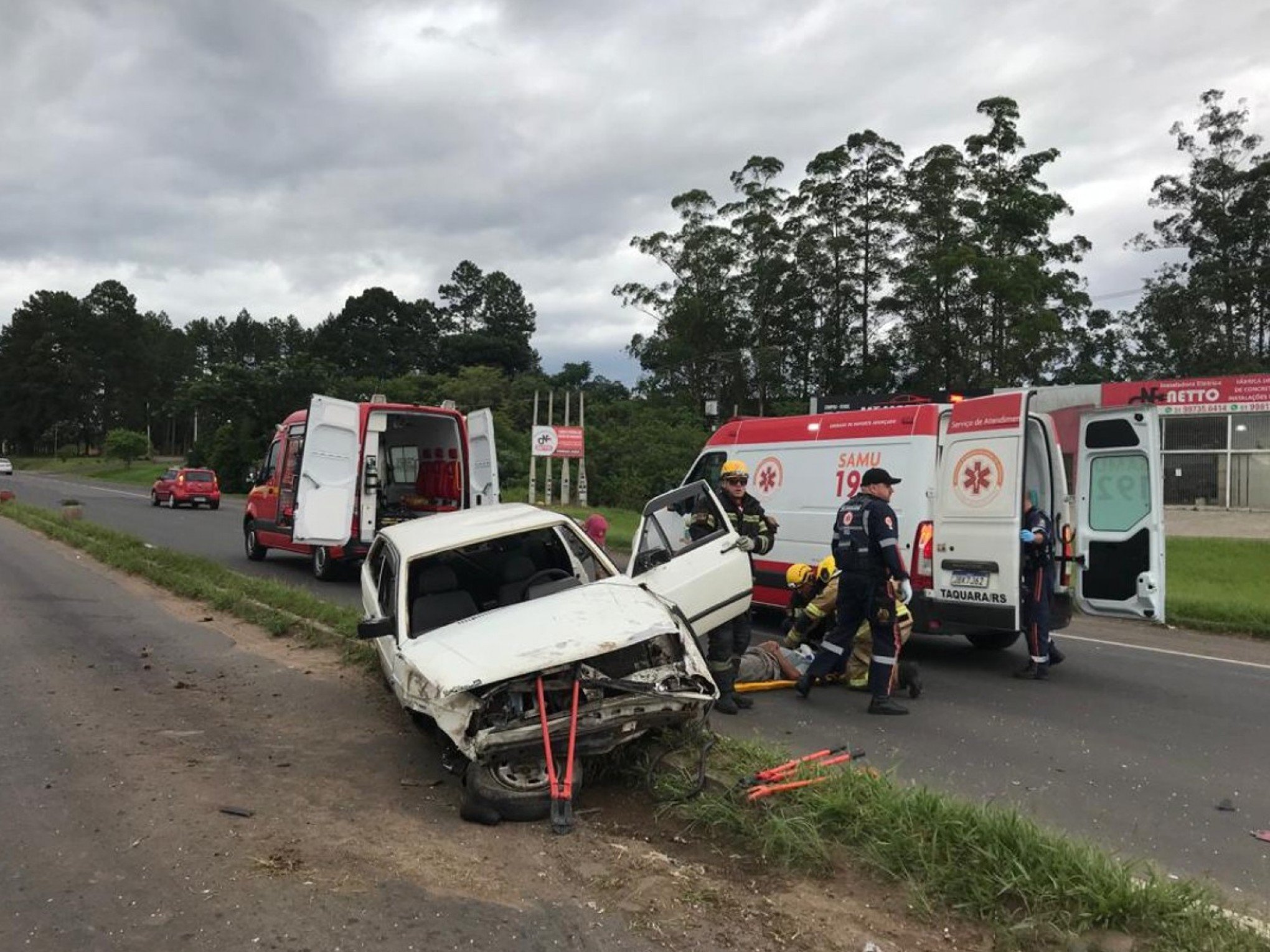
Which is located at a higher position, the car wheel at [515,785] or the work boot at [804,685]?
the car wheel at [515,785]

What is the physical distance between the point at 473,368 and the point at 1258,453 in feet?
150

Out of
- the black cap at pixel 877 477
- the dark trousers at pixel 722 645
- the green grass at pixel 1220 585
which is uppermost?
the black cap at pixel 877 477

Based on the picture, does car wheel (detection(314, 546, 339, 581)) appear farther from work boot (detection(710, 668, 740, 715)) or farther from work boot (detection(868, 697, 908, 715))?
work boot (detection(868, 697, 908, 715))

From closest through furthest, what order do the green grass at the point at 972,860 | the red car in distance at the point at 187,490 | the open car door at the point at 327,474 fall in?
1. the green grass at the point at 972,860
2. the open car door at the point at 327,474
3. the red car in distance at the point at 187,490

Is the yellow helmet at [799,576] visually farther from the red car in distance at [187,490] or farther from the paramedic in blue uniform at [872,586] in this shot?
the red car in distance at [187,490]

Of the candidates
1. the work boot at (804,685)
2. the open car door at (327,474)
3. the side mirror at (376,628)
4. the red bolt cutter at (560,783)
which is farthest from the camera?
the open car door at (327,474)

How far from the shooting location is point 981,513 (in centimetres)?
752

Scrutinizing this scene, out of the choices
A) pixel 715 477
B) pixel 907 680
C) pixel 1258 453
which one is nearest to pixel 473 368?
pixel 1258 453

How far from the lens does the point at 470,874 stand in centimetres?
365

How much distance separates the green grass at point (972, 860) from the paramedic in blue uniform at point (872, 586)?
2164mm

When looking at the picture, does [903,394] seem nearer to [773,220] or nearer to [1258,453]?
[1258,453]

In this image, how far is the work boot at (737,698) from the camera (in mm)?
6459

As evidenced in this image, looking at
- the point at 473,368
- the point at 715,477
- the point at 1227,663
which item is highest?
the point at 473,368

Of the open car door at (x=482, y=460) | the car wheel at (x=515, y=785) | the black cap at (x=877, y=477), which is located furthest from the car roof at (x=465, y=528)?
the open car door at (x=482, y=460)
